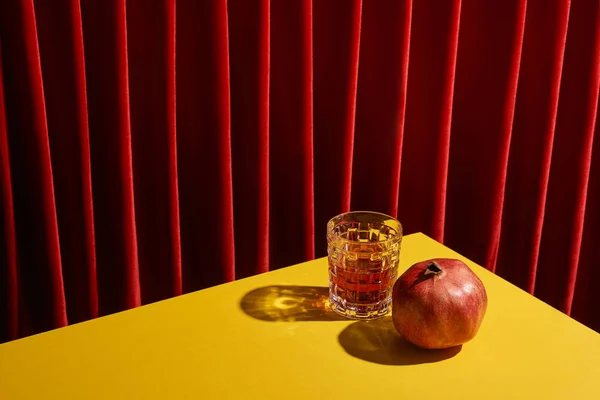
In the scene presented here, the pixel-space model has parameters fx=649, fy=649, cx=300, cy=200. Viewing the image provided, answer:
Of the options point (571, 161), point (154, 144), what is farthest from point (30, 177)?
point (571, 161)

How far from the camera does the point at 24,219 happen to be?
1.18 metres

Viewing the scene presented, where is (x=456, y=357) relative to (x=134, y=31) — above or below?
below

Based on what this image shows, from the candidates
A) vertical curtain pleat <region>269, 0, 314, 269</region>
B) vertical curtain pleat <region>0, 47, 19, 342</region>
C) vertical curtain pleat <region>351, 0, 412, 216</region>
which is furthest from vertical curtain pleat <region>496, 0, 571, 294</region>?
vertical curtain pleat <region>0, 47, 19, 342</region>

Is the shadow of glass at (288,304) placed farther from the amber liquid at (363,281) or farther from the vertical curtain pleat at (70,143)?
the vertical curtain pleat at (70,143)

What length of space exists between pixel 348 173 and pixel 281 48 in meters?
0.30

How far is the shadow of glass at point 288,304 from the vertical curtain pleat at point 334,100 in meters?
0.53

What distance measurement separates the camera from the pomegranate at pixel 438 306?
74cm

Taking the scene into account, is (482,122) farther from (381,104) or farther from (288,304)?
(288,304)

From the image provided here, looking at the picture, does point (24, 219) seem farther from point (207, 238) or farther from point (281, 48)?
point (281, 48)

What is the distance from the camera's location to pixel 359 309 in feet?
2.78

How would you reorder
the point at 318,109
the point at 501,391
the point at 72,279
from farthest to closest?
the point at 318,109 < the point at 72,279 < the point at 501,391

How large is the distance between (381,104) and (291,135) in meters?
0.22

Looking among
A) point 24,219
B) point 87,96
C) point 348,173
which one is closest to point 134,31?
point 87,96

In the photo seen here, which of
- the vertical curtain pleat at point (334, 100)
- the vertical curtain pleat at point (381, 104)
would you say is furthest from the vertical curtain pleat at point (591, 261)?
the vertical curtain pleat at point (334, 100)
